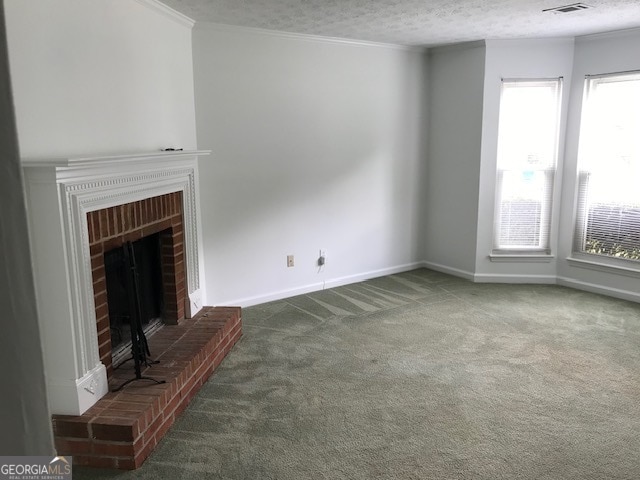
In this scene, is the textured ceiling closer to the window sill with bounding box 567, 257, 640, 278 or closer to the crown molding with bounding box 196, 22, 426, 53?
the crown molding with bounding box 196, 22, 426, 53

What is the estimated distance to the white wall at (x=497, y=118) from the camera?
5090 millimetres

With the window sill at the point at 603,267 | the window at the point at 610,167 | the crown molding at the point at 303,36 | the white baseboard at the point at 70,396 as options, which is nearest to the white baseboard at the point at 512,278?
the window sill at the point at 603,267

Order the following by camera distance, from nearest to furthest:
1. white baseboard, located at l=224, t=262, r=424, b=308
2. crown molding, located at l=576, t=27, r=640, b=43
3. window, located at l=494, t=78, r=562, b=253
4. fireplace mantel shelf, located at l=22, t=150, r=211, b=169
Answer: fireplace mantel shelf, located at l=22, t=150, r=211, b=169
crown molding, located at l=576, t=27, r=640, b=43
white baseboard, located at l=224, t=262, r=424, b=308
window, located at l=494, t=78, r=562, b=253

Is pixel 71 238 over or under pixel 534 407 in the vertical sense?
over

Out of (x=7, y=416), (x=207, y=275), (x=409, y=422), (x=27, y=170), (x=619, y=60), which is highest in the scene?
(x=619, y=60)

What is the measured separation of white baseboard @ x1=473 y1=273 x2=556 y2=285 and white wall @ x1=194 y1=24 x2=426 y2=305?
0.90m

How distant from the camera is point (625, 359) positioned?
360cm

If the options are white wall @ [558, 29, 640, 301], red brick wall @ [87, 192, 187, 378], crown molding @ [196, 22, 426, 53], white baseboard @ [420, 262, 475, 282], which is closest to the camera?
red brick wall @ [87, 192, 187, 378]

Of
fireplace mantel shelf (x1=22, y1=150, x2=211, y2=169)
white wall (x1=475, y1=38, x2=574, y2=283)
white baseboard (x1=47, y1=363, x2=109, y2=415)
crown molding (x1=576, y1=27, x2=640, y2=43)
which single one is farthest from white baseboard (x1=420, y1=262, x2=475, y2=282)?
white baseboard (x1=47, y1=363, x2=109, y2=415)

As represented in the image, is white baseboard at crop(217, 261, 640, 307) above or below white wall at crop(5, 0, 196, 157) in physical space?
below

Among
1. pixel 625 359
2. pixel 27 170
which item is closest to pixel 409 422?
pixel 625 359

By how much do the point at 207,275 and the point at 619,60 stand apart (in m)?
4.32

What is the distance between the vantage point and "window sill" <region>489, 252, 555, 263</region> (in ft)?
17.9

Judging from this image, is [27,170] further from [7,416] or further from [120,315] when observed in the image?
[7,416]
